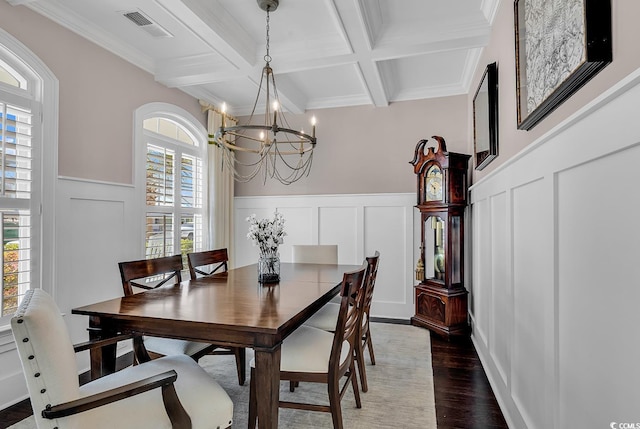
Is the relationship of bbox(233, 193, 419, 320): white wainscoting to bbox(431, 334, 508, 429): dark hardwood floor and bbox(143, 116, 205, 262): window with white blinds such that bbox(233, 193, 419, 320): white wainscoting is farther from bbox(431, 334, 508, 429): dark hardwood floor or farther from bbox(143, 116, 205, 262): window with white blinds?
bbox(431, 334, 508, 429): dark hardwood floor

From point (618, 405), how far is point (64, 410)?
168 cm

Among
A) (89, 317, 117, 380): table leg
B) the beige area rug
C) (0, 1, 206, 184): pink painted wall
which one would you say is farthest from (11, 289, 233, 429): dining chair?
(0, 1, 206, 184): pink painted wall

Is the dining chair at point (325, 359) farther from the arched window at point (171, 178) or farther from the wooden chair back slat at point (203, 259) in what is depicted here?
the arched window at point (171, 178)

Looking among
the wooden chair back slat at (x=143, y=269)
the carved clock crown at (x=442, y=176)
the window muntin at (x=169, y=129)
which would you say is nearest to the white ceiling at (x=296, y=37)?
the window muntin at (x=169, y=129)

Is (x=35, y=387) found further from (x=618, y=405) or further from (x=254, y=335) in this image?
(x=618, y=405)

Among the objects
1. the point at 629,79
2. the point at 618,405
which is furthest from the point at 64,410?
the point at 629,79

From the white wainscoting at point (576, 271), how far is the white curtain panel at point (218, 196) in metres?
3.36

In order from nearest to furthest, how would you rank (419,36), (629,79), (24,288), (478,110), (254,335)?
1. (629,79)
2. (254,335)
3. (24,288)
4. (419,36)
5. (478,110)

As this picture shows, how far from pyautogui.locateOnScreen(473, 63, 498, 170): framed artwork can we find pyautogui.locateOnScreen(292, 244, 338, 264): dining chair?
164 cm

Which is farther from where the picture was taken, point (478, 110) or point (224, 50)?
point (478, 110)

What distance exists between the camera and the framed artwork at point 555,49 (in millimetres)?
1051

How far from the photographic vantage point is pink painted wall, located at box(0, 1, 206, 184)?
97.7 inches

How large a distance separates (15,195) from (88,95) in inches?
39.6

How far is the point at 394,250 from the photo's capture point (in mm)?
4289
